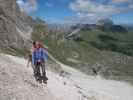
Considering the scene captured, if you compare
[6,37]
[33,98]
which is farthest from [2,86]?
[6,37]

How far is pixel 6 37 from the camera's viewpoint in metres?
78.1

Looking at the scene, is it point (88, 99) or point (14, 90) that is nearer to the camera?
point (14, 90)

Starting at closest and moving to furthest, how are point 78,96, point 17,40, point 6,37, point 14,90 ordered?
point 14,90, point 78,96, point 6,37, point 17,40

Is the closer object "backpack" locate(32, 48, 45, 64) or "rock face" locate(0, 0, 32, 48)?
"backpack" locate(32, 48, 45, 64)

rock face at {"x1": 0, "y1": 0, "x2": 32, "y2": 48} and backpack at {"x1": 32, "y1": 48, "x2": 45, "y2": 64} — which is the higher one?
rock face at {"x1": 0, "y1": 0, "x2": 32, "y2": 48}

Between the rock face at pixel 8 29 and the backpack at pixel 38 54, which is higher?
the rock face at pixel 8 29

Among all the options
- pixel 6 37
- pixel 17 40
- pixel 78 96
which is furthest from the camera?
pixel 17 40

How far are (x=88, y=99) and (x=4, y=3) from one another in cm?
7482

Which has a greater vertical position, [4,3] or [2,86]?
[4,3]

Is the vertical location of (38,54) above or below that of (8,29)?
below

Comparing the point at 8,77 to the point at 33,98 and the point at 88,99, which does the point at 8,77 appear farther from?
the point at 88,99

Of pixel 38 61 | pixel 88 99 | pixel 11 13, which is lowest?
pixel 88 99

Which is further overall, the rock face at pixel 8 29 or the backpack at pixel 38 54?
the rock face at pixel 8 29

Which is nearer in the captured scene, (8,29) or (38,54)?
(38,54)
